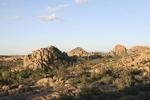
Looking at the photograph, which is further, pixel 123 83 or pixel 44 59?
pixel 44 59

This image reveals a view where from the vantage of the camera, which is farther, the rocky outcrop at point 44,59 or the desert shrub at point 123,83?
the rocky outcrop at point 44,59

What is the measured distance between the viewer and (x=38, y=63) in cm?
4916

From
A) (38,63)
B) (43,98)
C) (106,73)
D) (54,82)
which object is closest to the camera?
(43,98)

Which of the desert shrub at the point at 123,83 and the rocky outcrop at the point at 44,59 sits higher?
the rocky outcrop at the point at 44,59

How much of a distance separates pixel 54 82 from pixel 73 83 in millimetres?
2580

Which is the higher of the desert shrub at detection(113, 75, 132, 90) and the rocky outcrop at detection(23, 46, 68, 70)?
the rocky outcrop at detection(23, 46, 68, 70)

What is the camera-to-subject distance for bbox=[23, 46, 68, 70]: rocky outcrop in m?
48.9

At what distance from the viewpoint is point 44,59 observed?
168 feet

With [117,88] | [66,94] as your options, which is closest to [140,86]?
[117,88]

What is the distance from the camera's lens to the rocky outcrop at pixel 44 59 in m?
48.9

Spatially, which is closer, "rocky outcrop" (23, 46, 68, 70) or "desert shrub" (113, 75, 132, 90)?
A: "desert shrub" (113, 75, 132, 90)

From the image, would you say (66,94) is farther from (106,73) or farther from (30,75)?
(30,75)

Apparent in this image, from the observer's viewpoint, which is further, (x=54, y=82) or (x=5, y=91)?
(x=54, y=82)

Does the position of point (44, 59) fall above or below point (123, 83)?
above
